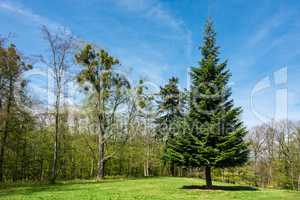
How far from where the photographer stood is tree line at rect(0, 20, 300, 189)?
1711cm

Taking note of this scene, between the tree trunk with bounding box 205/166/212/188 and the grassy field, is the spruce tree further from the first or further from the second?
the grassy field

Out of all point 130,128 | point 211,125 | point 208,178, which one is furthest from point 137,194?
point 130,128

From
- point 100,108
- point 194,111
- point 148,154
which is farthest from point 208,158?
point 148,154

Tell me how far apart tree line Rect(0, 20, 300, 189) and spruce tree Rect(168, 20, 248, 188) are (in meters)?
0.06

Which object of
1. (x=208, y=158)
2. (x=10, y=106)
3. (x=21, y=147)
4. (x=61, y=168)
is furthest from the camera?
(x=61, y=168)

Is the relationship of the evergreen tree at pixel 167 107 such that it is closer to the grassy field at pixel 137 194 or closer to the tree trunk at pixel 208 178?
the tree trunk at pixel 208 178

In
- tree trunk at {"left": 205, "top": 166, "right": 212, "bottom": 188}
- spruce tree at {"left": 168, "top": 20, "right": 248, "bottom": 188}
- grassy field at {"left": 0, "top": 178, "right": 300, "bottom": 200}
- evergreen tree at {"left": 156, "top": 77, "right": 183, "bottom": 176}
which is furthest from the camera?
evergreen tree at {"left": 156, "top": 77, "right": 183, "bottom": 176}

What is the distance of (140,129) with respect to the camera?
3531 centimetres

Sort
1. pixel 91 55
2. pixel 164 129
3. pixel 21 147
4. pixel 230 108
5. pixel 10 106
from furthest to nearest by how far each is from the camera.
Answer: pixel 164 129 < pixel 21 147 < pixel 91 55 < pixel 10 106 < pixel 230 108

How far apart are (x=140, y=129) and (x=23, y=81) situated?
54.5 ft

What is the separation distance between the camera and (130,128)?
3011 cm

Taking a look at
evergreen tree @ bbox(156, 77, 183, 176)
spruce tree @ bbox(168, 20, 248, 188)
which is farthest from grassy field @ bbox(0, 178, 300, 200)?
evergreen tree @ bbox(156, 77, 183, 176)

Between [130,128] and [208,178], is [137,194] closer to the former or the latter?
[208,178]

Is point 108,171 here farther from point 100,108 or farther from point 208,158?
point 208,158
